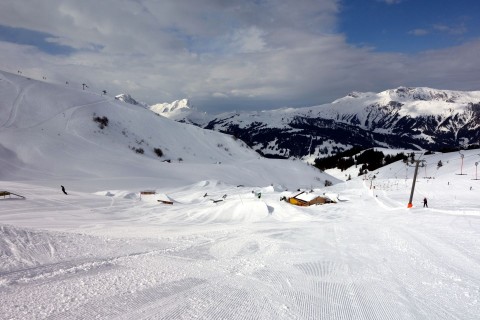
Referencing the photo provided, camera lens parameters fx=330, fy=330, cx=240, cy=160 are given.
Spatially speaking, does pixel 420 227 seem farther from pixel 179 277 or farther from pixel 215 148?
pixel 215 148

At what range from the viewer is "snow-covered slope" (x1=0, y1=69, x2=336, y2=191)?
54.3 m

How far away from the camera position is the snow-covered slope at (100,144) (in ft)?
178

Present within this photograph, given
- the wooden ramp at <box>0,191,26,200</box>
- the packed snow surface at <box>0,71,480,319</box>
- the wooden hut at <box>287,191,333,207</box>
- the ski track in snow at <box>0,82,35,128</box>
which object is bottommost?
the wooden ramp at <box>0,191,26,200</box>

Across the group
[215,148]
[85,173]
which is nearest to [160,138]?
[215,148]

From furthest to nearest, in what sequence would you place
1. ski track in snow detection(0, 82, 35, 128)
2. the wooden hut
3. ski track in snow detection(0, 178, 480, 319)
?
1. ski track in snow detection(0, 82, 35, 128)
2. the wooden hut
3. ski track in snow detection(0, 178, 480, 319)

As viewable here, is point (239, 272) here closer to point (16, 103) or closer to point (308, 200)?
point (308, 200)

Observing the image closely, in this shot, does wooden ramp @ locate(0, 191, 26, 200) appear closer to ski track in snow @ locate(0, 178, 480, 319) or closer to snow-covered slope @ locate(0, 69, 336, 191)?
snow-covered slope @ locate(0, 69, 336, 191)

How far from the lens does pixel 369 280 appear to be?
877 cm

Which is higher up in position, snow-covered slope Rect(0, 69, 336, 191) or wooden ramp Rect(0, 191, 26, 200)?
snow-covered slope Rect(0, 69, 336, 191)

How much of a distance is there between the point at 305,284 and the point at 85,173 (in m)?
52.4

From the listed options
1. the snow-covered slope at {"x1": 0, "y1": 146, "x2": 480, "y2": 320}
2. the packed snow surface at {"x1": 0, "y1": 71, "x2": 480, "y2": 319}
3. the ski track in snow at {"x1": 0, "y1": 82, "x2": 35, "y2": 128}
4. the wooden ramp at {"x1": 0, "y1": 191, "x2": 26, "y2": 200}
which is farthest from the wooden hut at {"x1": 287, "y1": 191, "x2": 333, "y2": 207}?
the ski track in snow at {"x1": 0, "y1": 82, "x2": 35, "y2": 128}

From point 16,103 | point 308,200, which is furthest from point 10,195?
point 16,103

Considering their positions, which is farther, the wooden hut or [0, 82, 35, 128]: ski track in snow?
[0, 82, 35, 128]: ski track in snow

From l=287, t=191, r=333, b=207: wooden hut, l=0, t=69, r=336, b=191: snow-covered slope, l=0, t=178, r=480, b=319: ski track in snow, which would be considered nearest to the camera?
l=0, t=178, r=480, b=319: ski track in snow
